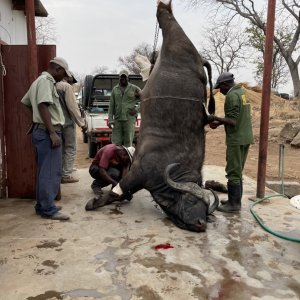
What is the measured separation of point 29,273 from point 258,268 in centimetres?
204

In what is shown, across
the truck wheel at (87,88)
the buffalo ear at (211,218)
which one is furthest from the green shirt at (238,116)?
the truck wheel at (87,88)

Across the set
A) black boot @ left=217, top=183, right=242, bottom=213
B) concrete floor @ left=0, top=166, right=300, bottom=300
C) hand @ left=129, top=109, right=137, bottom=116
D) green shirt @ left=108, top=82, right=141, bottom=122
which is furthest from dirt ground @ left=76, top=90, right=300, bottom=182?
concrete floor @ left=0, top=166, right=300, bottom=300

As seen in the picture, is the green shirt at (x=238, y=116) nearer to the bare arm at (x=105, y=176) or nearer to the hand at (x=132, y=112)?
the bare arm at (x=105, y=176)

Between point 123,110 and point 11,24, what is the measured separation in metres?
3.24

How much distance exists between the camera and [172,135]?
17.6 feet

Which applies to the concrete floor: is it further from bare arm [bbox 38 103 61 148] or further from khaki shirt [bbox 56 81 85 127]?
khaki shirt [bbox 56 81 85 127]

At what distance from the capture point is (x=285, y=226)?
5.03 metres

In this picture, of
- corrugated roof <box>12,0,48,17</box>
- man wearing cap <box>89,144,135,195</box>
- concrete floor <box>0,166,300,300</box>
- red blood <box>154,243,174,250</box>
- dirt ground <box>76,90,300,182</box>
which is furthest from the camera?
dirt ground <box>76,90,300,182</box>

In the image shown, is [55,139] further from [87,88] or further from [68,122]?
[87,88]

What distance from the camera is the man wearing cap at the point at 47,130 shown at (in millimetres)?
4789

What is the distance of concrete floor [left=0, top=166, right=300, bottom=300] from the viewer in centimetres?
335

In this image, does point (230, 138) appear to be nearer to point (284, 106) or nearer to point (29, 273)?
point (29, 273)

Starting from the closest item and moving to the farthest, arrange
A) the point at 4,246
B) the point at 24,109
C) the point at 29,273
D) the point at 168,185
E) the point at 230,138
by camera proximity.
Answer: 1. the point at 29,273
2. the point at 4,246
3. the point at 168,185
4. the point at 230,138
5. the point at 24,109

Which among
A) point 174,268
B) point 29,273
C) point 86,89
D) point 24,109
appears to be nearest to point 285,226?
point 174,268
